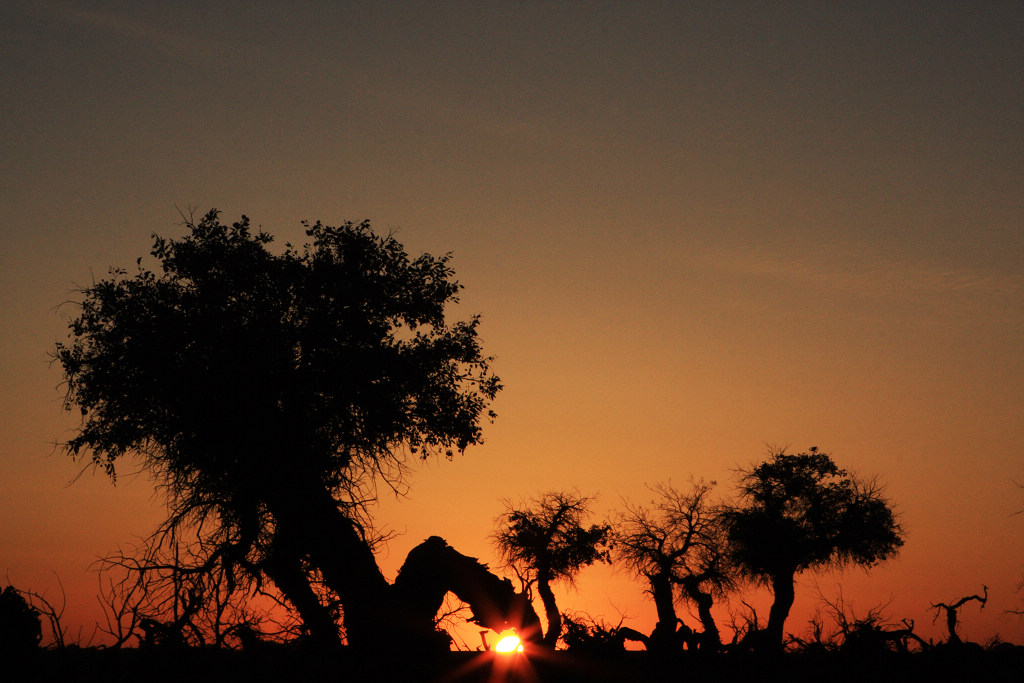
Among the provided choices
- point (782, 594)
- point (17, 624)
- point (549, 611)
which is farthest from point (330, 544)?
point (782, 594)

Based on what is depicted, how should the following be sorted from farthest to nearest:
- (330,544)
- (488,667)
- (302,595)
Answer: (330,544) < (302,595) < (488,667)

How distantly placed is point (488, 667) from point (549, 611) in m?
12.0

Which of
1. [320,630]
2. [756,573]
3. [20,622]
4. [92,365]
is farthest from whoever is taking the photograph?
[756,573]

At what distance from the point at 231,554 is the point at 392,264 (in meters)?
9.48

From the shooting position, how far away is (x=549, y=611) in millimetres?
30094

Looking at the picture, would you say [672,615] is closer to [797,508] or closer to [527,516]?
[527,516]

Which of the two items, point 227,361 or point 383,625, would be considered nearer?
point 383,625

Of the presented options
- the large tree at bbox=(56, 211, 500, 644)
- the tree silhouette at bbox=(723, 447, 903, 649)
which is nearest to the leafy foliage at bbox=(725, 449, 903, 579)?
the tree silhouette at bbox=(723, 447, 903, 649)

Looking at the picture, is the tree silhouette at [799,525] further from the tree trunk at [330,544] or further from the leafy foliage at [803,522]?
the tree trunk at [330,544]

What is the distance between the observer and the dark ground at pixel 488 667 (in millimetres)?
16203

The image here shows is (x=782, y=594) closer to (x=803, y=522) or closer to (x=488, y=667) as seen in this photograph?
(x=803, y=522)

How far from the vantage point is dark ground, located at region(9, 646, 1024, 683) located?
1620cm

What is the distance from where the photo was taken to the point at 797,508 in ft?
142

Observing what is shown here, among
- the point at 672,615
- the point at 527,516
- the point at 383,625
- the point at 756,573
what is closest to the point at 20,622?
the point at 383,625
